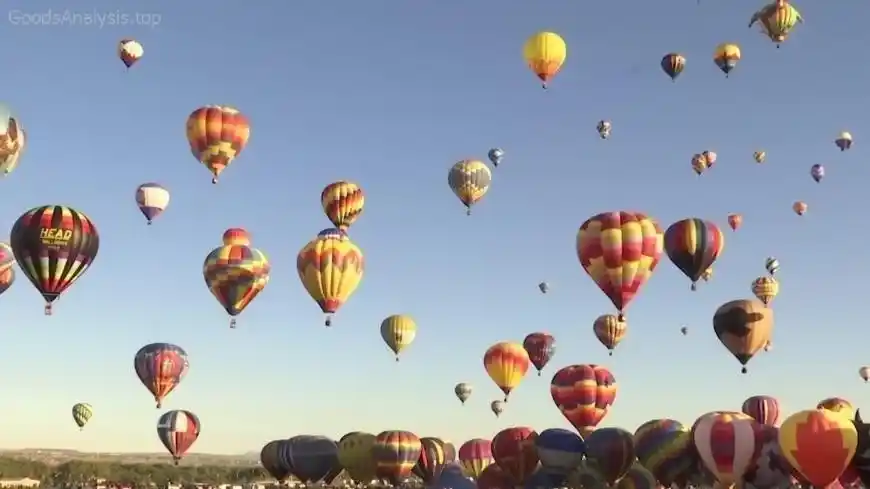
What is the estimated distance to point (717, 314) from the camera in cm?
3588

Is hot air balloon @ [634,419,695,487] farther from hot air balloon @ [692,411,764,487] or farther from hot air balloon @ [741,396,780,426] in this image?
hot air balloon @ [741,396,780,426]

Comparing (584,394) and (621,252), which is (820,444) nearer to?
(621,252)

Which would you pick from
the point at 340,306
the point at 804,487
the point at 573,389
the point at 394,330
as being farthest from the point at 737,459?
the point at 394,330

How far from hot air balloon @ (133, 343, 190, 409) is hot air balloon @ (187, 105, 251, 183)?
920 centimetres

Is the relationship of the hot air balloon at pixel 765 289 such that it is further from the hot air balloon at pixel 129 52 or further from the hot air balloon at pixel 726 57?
the hot air balloon at pixel 129 52

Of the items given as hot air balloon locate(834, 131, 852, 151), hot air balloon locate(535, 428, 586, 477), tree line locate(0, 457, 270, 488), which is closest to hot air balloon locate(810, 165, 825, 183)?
hot air balloon locate(834, 131, 852, 151)

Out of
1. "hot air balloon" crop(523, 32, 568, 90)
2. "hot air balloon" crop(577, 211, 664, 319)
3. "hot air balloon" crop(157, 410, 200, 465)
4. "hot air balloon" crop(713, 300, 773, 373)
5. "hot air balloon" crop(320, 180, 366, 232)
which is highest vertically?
"hot air balloon" crop(523, 32, 568, 90)

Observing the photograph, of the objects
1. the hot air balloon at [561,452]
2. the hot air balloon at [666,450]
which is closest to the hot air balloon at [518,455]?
the hot air balloon at [561,452]

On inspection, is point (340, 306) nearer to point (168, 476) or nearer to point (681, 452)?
point (681, 452)

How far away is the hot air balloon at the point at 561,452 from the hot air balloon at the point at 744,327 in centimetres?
604

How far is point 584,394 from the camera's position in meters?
39.1

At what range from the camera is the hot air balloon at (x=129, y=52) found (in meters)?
41.9

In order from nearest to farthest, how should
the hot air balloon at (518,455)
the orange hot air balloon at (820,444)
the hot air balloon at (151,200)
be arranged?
the orange hot air balloon at (820,444) → the hot air balloon at (518,455) → the hot air balloon at (151,200)

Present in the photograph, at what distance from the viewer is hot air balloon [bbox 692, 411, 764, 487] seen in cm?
3061
